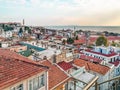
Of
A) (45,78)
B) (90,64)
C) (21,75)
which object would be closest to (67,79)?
(45,78)

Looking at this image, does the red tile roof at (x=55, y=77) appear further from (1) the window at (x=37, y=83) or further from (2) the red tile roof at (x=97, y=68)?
(2) the red tile roof at (x=97, y=68)

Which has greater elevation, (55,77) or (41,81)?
(41,81)

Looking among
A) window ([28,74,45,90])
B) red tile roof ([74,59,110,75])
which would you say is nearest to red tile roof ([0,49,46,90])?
window ([28,74,45,90])

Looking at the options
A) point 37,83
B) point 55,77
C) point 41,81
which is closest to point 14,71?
point 37,83

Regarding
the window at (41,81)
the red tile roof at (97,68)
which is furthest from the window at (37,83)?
the red tile roof at (97,68)

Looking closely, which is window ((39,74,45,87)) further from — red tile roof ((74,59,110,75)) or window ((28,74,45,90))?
red tile roof ((74,59,110,75))

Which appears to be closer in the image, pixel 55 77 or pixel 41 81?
pixel 41 81

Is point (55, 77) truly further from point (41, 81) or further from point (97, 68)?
point (97, 68)

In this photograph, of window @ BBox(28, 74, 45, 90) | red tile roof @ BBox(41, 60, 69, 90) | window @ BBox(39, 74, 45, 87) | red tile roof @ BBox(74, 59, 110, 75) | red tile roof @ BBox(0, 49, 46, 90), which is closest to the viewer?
red tile roof @ BBox(0, 49, 46, 90)


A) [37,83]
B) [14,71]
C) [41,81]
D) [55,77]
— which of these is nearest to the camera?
[14,71]

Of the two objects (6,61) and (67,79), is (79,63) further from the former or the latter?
(6,61)

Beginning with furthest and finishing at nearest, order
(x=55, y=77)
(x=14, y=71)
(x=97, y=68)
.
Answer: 1. (x=97, y=68)
2. (x=55, y=77)
3. (x=14, y=71)
